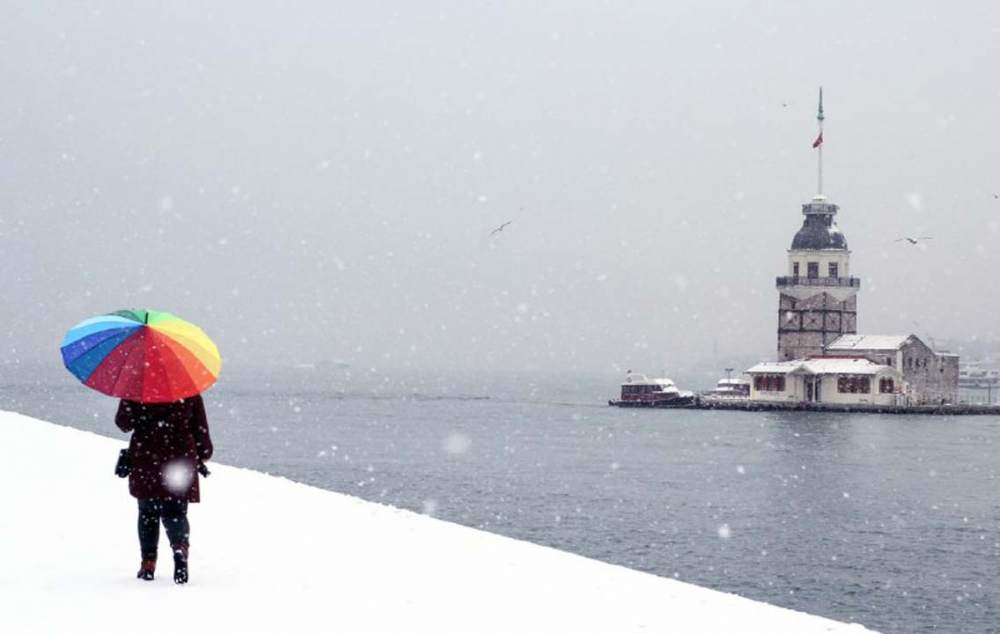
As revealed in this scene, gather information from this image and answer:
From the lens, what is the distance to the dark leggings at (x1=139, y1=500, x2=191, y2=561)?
31.4 ft

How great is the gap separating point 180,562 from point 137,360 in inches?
61.8

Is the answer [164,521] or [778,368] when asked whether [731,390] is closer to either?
[778,368]

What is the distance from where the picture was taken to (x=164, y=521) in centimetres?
959

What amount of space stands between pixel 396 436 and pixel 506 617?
67.5 metres

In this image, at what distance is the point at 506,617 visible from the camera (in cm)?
930

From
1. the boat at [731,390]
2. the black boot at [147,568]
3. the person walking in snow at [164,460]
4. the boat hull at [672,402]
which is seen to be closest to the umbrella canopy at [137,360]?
the person walking in snow at [164,460]

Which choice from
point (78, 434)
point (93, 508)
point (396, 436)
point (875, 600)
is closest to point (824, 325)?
point (396, 436)

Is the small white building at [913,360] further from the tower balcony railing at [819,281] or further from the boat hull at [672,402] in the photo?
the boat hull at [672,402]

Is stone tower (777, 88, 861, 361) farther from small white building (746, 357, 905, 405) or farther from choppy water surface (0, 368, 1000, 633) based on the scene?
choppy water surface (0, 368, 1000, 633)

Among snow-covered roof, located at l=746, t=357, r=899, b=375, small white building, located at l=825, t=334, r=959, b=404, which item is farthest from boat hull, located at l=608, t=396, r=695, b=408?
small white building, located at l=825, t=334, r=959, b=404

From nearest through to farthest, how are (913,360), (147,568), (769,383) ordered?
(147,568)
(913,360)
(769,383)

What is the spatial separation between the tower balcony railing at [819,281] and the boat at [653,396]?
16608mm

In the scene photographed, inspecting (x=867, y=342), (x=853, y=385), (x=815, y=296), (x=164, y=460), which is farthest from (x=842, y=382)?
(x=164, y=460)

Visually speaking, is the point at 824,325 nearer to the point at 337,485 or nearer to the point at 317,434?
the point at 317,434
